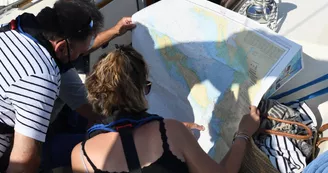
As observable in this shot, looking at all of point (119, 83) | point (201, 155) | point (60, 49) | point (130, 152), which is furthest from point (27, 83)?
point (201, 155)

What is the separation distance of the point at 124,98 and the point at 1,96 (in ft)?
1.32

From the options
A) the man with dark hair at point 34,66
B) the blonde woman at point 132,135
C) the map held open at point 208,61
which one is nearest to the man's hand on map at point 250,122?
the map held open at point 208,61

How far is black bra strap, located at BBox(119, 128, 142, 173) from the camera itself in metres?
1.18

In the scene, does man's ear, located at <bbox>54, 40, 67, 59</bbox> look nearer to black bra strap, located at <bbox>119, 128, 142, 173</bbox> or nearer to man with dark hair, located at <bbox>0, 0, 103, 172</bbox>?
man with dark hair, located at <bbox>0, 0, 103, 172</bbox>

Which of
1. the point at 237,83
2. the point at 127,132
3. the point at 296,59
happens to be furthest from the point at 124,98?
the point at 296,59

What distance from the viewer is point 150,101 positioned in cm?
196

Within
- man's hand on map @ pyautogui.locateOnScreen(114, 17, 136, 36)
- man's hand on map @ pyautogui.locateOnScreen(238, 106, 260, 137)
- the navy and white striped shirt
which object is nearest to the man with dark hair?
the navy and white striped shirt

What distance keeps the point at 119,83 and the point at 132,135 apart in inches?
6.4

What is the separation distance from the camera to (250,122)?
1462 mm

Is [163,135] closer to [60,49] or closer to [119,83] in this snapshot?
[119,83]

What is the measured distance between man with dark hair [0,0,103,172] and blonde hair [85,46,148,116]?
0.16 meters

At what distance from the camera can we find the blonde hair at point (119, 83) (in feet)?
4.10

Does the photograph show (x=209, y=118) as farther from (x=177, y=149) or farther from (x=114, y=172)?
(x=114, y=172)

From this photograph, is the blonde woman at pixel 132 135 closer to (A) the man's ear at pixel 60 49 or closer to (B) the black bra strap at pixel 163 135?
(B) the black bra strap at pixel 163 135
